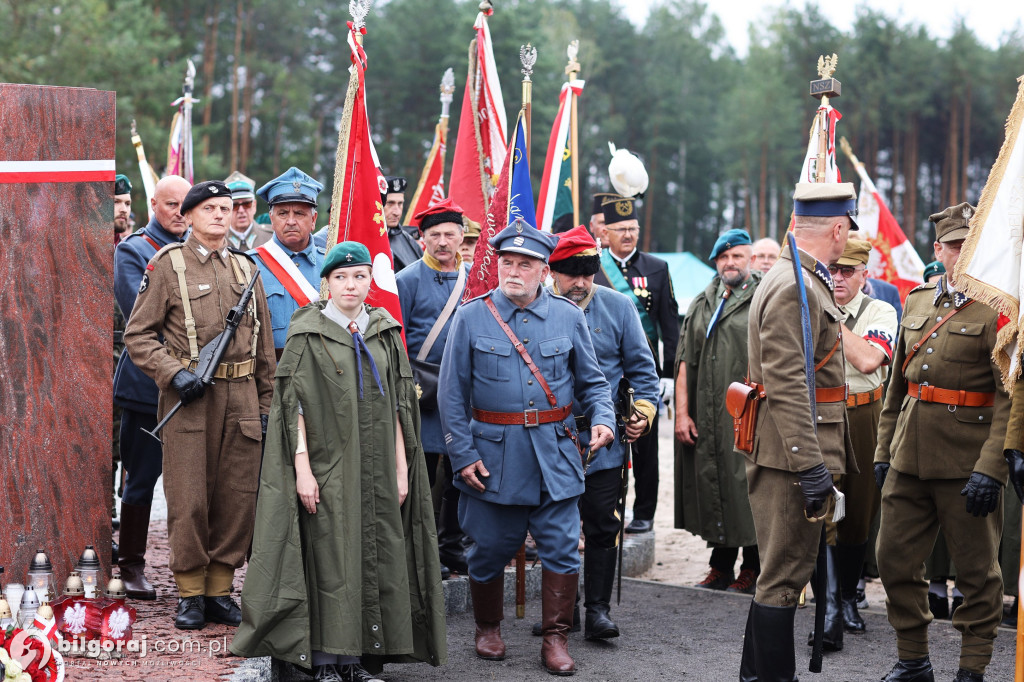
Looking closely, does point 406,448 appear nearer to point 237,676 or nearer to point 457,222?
point 237,676

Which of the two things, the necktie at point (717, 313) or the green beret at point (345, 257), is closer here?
the green beret at point (345, 257)

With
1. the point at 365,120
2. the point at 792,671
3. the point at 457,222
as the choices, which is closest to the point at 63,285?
the point at 365,120

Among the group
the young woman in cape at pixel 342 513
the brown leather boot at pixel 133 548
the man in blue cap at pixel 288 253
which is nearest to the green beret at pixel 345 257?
the young woman in cape at pixel 342 513

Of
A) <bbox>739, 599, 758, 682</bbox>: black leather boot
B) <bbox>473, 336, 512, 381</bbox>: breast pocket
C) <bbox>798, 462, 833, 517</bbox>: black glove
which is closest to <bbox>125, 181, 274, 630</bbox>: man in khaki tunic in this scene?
<bbox>473, 336, 512, 381</bbox>: breast pocket

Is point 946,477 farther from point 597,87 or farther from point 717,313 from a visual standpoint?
point 597,87

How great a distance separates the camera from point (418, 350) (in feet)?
21.8

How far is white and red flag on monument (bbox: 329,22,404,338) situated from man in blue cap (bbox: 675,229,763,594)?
2.33m

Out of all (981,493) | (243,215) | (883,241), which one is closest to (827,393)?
(981,493)

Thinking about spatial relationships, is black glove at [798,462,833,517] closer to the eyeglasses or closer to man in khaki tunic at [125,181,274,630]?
the eyeglasses

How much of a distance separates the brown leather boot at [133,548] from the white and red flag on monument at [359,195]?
1.80m

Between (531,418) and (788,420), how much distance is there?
4.58ft

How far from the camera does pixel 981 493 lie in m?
4.71

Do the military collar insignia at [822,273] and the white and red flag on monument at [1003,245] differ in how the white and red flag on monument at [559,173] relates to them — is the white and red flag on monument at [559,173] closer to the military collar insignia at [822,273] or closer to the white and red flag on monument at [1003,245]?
the military collar insignia at [822,273]

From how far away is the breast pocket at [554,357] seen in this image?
217 inches
